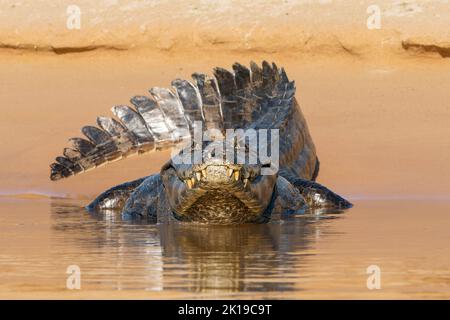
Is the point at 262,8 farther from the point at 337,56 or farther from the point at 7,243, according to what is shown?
the point at 7,243

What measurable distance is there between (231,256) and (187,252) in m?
0.34

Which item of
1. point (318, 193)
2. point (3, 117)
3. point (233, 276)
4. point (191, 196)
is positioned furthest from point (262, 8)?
point (233, 276)

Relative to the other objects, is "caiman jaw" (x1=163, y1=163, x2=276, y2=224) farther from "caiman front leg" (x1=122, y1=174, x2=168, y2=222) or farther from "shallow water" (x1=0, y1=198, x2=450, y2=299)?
"caiman front leg" (x1=122, y1=174, x2=168, y2=222)

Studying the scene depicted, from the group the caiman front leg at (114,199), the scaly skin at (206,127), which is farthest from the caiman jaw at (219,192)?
the caiman front leg at (114,199)

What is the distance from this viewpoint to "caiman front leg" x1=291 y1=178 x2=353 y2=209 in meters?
10.3

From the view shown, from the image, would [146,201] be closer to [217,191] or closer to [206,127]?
[217,191]

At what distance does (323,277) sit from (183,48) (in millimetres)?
11285

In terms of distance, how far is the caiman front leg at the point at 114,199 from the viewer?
10543mm

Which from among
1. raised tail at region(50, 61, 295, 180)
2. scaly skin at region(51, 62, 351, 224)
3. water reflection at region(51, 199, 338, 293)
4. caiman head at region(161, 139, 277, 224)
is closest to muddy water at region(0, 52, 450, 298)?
water reflection at region(51, 199, 338, 293)

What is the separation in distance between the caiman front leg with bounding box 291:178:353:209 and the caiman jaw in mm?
1203

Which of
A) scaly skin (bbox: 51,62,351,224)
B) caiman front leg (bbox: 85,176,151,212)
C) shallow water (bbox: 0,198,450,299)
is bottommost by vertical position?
shallow water (bbox: 0,198,450,299)

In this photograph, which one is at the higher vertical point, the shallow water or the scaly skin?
the scaly skin

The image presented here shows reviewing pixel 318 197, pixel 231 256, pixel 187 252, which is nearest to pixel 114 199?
pixel 318 197

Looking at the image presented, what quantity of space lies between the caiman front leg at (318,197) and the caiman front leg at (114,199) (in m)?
1.34
